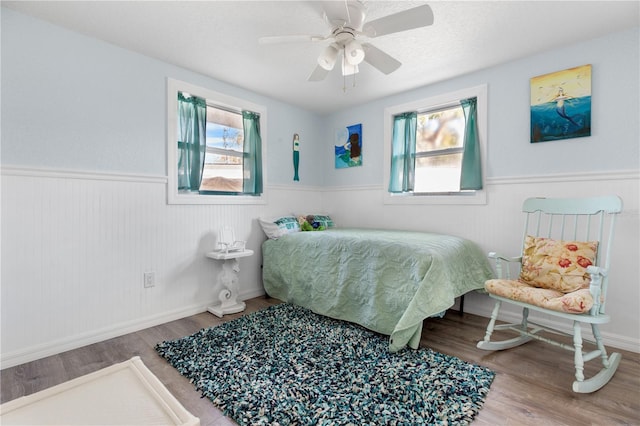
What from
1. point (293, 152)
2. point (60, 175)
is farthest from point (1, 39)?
point (293, 152)

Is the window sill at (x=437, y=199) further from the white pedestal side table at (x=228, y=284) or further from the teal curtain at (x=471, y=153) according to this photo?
the white pedestal side table at (x=228, y=284)

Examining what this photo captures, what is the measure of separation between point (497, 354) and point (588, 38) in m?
2.50

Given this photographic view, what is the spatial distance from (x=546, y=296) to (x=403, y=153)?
2.05m

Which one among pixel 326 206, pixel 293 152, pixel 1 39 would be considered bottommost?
pixel 326 206

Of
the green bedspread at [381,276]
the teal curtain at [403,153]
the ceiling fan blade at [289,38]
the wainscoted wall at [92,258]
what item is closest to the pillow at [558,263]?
the green bedspread at [381,276]

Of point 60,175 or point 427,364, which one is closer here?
point 427,364

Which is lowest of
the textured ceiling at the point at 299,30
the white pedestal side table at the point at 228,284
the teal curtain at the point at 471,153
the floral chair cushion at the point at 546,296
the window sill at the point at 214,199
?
the white pedestal side table at the point at 228,284

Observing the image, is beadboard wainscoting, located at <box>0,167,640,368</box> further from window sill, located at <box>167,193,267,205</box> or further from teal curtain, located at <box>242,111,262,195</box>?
teal curtain, located at <box>242,111,262,195</box>

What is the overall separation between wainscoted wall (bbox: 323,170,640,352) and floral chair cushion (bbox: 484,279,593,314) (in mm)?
737

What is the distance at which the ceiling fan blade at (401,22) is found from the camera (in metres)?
1.62

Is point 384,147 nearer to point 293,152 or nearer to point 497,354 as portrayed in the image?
point 293,152

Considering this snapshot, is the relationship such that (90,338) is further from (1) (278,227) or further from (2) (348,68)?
(2) (348,68)

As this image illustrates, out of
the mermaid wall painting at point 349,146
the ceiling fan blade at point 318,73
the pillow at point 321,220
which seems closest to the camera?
the ceiling fan blade at point 318,73

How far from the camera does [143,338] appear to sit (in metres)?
2.38
